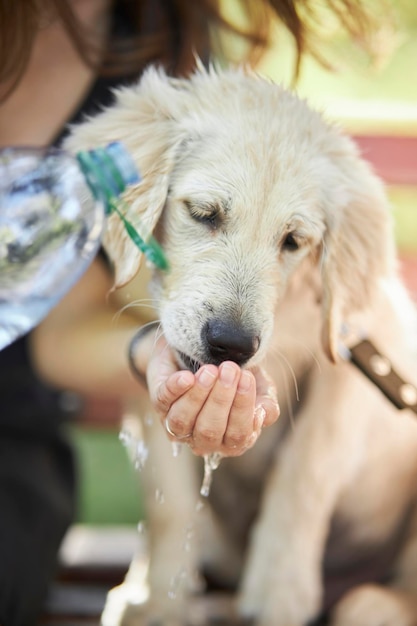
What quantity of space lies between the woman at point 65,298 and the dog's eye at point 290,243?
209 millimetres

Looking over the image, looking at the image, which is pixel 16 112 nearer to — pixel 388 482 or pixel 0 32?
pixel 0 32

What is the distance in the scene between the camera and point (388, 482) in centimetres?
156

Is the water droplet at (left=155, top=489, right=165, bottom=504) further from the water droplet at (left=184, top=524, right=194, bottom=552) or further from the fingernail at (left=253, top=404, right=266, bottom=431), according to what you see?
the fingernail at (left=253, top=404, right=266, bottom=431)

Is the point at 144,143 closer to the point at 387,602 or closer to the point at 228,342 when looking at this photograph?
the point at 228,342

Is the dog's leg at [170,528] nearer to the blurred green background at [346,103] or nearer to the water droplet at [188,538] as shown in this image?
the water droplet at [188,538]

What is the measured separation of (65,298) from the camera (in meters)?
1.61

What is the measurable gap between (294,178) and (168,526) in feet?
2.75

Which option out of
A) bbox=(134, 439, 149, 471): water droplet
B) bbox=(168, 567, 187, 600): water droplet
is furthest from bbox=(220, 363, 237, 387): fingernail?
bbox=(168, 567, 187, 600): water droplet

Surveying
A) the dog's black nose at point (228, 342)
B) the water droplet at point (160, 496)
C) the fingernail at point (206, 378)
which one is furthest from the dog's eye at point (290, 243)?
the water droplet at point (160, 496)

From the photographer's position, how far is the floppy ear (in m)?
1.07

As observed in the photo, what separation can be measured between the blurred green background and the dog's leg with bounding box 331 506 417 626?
63 centimetres

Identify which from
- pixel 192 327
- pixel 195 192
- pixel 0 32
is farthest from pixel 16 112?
pixel 192 327

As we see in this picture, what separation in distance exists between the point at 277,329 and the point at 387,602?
0.55 m

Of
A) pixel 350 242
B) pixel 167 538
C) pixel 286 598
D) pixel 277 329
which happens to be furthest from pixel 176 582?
pixel 350 242
